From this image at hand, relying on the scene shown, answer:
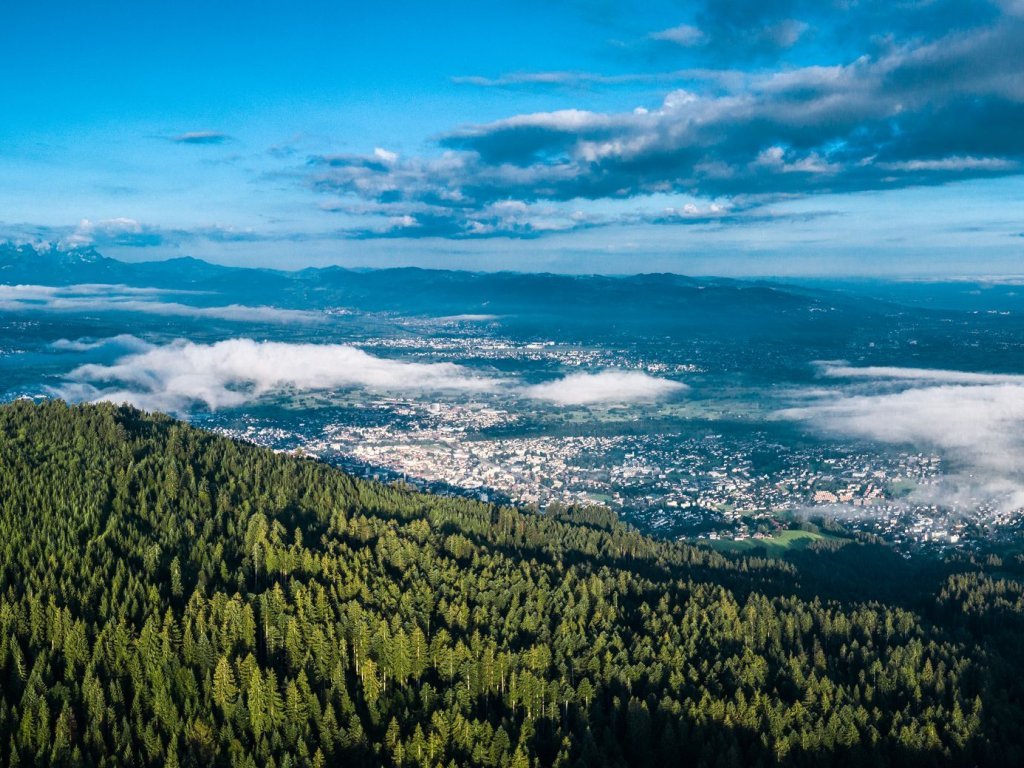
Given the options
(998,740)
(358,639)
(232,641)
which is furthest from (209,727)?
(998,740)

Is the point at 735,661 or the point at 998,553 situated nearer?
the point at 735,661

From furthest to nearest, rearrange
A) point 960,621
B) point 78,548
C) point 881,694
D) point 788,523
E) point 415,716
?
point 788,523
point 960,621
point 78,548
point 881,694
point 415,716

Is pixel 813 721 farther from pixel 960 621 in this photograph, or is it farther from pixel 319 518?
pixel 319 518

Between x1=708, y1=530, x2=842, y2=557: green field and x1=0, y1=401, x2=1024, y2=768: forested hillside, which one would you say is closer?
x1=0, y1=401, x2=1024, y2=768: forested hillside

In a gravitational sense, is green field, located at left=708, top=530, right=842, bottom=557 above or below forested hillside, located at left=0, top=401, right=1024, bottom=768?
below
